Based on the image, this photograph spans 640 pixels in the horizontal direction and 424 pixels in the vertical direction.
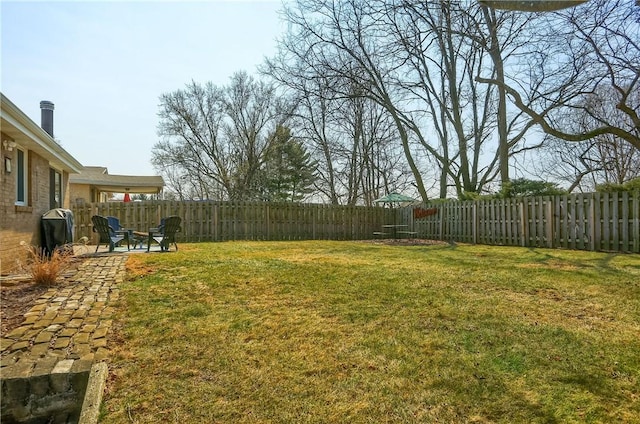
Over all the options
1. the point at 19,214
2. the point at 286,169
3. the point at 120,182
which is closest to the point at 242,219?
the point at 19,214

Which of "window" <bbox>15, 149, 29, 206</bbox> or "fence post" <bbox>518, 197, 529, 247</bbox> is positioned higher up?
"window" <bbox>15, 149, 29, 206</bbox>

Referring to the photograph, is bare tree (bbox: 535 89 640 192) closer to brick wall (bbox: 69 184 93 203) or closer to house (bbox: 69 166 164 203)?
house (bbox: 69 166 164 203)

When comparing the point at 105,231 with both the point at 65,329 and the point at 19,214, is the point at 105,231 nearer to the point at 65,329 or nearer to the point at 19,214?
the point at 19,214

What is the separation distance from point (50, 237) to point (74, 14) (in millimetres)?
4761

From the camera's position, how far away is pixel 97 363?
2588 mm

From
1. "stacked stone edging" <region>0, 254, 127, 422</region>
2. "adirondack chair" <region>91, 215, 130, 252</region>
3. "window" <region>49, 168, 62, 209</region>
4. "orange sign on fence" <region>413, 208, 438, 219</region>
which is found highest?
"window" <region>49, 168, 62, 209</region>

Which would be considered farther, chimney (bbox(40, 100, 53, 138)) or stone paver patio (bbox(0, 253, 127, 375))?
chimney (bbox(40, 100, 53, 138))

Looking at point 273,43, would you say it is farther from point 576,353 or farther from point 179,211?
point 576,353

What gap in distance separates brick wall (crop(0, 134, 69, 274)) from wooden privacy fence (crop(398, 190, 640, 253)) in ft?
39.4

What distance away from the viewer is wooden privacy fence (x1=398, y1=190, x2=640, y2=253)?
30.4 ft

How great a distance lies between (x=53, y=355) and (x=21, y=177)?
22.4ft

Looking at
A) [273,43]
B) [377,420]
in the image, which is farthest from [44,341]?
[273,43]

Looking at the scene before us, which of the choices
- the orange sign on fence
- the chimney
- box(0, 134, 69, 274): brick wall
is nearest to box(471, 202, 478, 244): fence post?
the orange sign on fence

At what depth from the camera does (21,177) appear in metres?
7.88
